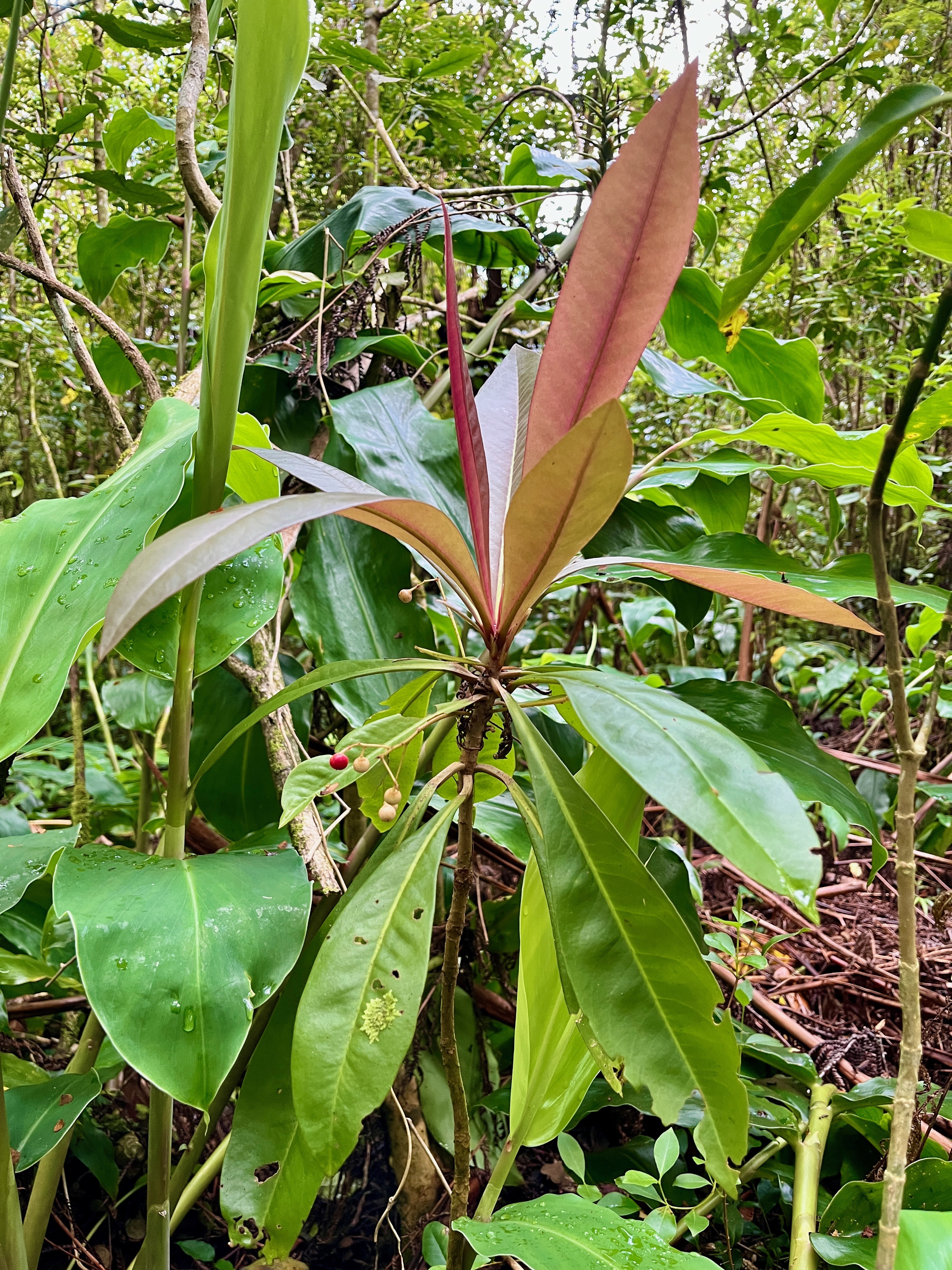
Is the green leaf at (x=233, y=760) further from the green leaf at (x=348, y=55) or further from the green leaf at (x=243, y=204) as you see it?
the green leaf at (x=348, y=55)

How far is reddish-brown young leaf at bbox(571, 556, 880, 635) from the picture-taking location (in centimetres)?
40

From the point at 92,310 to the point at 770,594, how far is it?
65 cm

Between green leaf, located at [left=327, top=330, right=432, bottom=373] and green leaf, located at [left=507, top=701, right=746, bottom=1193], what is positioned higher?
green leaf, located at [left=327, top=330, right=432, bottom=373]

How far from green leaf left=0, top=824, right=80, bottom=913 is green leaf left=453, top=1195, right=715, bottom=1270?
0.32 metres

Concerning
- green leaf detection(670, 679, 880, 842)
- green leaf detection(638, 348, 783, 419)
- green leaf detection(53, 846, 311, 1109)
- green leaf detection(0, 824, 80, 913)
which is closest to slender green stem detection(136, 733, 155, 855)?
green leaf detection(0, 824, 80, 913)

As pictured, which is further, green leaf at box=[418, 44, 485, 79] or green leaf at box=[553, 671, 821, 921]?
green leaf at box=[418, 44, 485, 79]

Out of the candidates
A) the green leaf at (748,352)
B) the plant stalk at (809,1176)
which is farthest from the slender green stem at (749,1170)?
the green leaf at (748,352)

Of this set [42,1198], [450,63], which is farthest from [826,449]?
[450,63]

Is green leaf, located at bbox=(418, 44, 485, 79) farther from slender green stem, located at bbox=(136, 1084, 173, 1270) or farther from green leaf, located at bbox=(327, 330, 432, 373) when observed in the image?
slender green stem, located at bbox=(136, 1084, 173, 1270)

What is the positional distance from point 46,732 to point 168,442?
1300 mm

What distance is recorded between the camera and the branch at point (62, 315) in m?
0.71

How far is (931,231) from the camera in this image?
1.29ft

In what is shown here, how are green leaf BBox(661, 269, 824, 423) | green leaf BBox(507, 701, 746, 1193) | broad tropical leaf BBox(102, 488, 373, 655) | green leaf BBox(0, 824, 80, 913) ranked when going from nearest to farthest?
broad tropical leaf BBox(102, 488, 373, 655)
green leaf BBox(507, 701, 746, 1193)
green leaf BBox(0, 824, 80, 913)
green leaf BBox(661, 269, 824, 423)

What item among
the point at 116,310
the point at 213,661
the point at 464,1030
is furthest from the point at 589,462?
the point at 116,310
